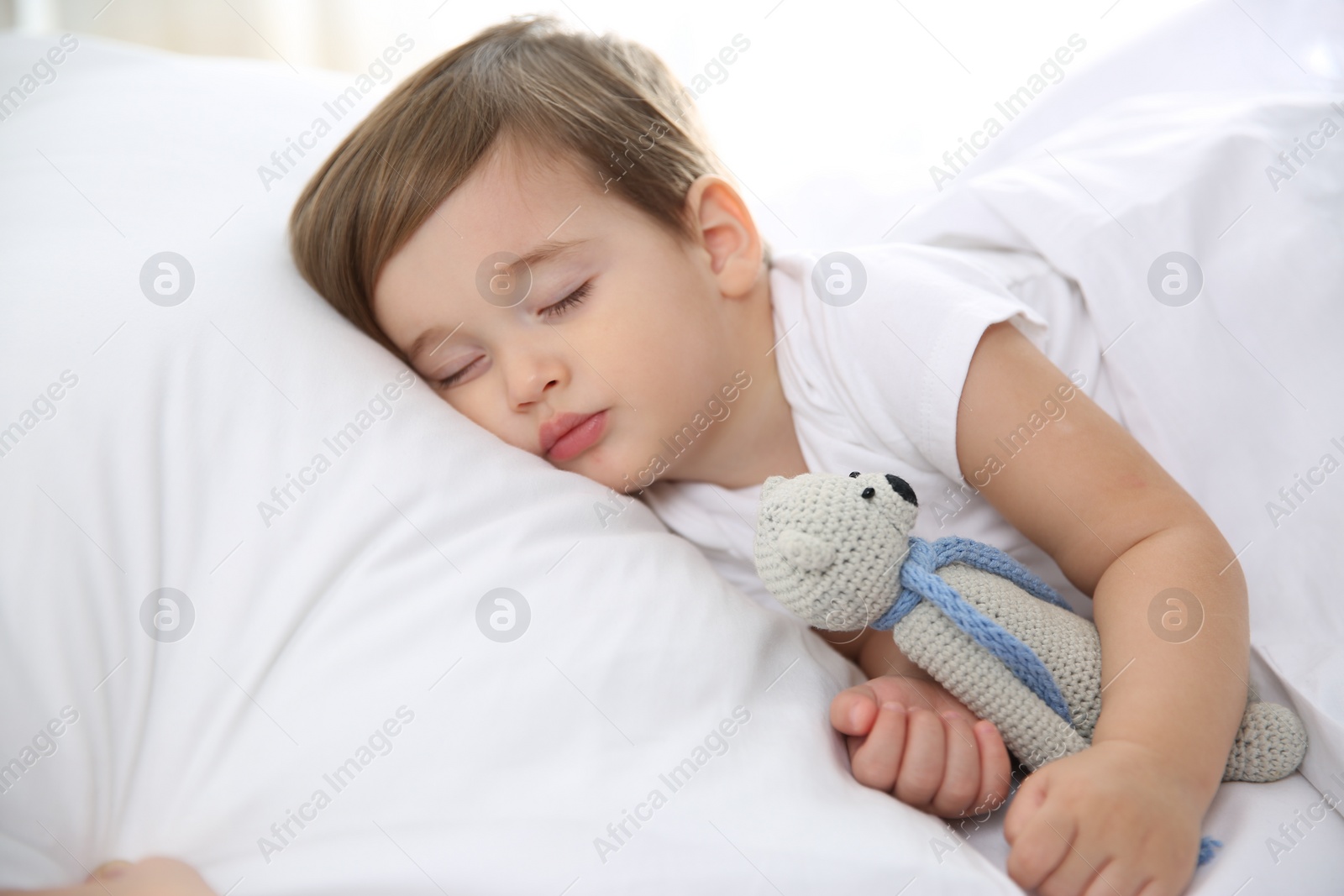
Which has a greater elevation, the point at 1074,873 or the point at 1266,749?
the point at 1266,749

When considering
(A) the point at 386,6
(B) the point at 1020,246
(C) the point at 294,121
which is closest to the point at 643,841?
(B) the point at 1020,246

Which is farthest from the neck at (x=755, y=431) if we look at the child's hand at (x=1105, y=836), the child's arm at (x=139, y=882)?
the child's arm at (x=139, y=882)

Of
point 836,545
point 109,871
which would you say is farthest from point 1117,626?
point 109,871

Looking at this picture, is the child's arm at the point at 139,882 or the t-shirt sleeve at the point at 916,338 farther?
the t-shirt sleeve at the point at 916,338

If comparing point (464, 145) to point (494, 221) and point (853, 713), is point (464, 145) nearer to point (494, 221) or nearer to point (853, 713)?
point (494, 221)

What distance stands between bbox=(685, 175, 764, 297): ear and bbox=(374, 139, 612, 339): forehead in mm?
139

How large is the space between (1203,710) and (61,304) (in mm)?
1009

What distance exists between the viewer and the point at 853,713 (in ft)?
2.57

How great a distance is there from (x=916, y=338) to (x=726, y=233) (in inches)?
11.9

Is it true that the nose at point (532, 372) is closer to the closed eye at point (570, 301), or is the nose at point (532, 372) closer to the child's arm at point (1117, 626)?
the closed eye at point (570, 301)

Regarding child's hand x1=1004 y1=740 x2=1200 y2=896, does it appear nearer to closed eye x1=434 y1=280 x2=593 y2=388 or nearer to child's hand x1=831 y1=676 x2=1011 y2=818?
child's hand x1=831 y1=676 x2=1011 y2=818

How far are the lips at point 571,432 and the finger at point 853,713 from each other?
39 cm

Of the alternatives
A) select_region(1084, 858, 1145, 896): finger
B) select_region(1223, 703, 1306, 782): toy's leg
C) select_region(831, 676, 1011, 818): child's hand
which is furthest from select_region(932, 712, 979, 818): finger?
select_region(1223, 703, 1306, 782): toy's leg

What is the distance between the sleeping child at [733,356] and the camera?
0.80 m
